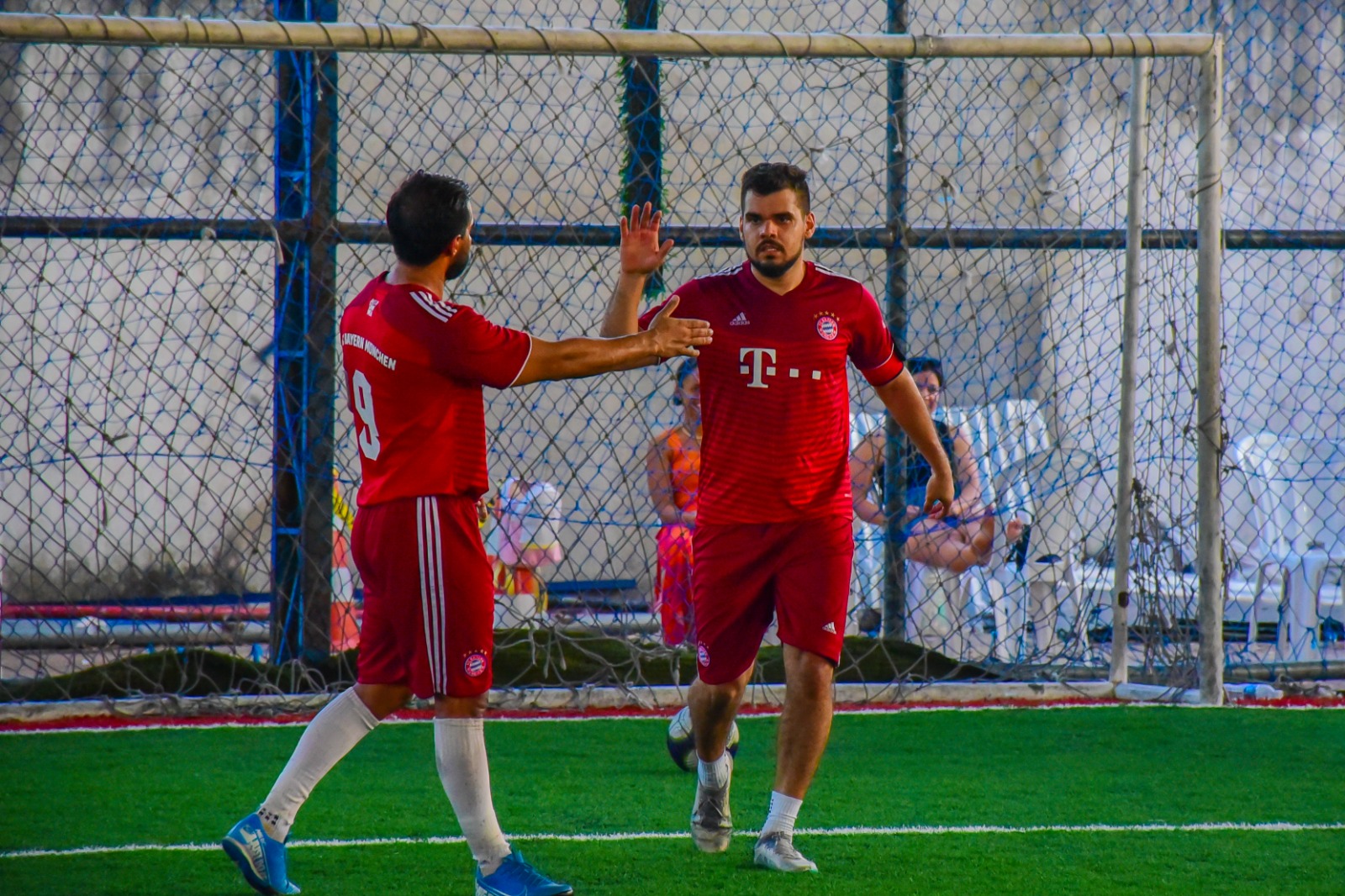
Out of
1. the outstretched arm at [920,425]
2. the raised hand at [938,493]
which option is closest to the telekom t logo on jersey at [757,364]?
the outstretched arm at [920,425]

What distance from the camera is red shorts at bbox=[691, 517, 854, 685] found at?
12.9 ft

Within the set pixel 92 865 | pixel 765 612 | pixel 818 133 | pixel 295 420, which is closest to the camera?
pixel 92 865

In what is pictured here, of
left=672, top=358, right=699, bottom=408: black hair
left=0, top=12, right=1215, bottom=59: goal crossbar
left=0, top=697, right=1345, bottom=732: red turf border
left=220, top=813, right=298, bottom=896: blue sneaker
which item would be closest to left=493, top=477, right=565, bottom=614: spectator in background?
left=0, top=697, right=1345, bottom=732: red turf border

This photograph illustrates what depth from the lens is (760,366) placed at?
4051 millimetres

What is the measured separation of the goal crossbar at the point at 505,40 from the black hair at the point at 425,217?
2343 millimetres

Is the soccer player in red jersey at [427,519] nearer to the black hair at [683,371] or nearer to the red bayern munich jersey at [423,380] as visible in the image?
the red bayern munich jersey at [423,380]

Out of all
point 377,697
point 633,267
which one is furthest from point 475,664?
point 633,267

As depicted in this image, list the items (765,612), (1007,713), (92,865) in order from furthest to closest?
(1007,713) → (765,612) → (92,865)

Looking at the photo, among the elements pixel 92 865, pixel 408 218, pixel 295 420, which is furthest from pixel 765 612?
pixel 295 420

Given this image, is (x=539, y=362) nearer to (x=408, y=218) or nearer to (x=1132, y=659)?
(x=408, y=218)

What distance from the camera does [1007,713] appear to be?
20.7 feet

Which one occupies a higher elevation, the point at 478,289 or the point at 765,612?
the point at 478,289

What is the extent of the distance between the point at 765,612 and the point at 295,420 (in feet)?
11.0

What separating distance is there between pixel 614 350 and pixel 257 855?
4.80 feet
